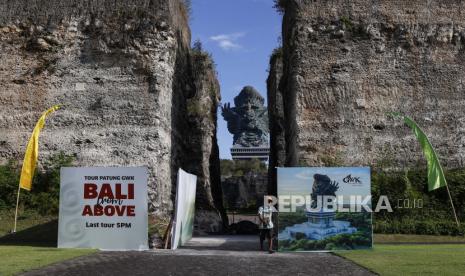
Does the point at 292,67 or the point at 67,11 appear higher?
the point at 67,11

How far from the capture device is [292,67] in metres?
15.4

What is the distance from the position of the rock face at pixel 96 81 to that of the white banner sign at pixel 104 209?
9.04 feet

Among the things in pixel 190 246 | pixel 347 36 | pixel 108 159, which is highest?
pixel 347 36

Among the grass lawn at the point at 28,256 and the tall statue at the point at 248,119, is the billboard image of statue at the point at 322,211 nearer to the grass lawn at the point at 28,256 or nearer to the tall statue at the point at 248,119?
the grass lawn at the point at 28,256

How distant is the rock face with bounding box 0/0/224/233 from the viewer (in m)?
14.7

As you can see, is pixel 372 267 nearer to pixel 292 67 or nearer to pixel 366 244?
pixel 366 244

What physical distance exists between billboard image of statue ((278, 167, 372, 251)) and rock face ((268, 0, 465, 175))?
3.30m

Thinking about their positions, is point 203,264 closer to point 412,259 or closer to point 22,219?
point 412,259

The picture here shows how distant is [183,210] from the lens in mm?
12578

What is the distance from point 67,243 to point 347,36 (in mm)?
9638

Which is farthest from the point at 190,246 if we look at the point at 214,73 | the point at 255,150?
the point at 255,150

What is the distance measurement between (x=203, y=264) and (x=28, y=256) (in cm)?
323

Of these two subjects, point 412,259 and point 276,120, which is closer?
point 412,259

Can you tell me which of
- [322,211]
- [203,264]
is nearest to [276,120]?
[322,211]
